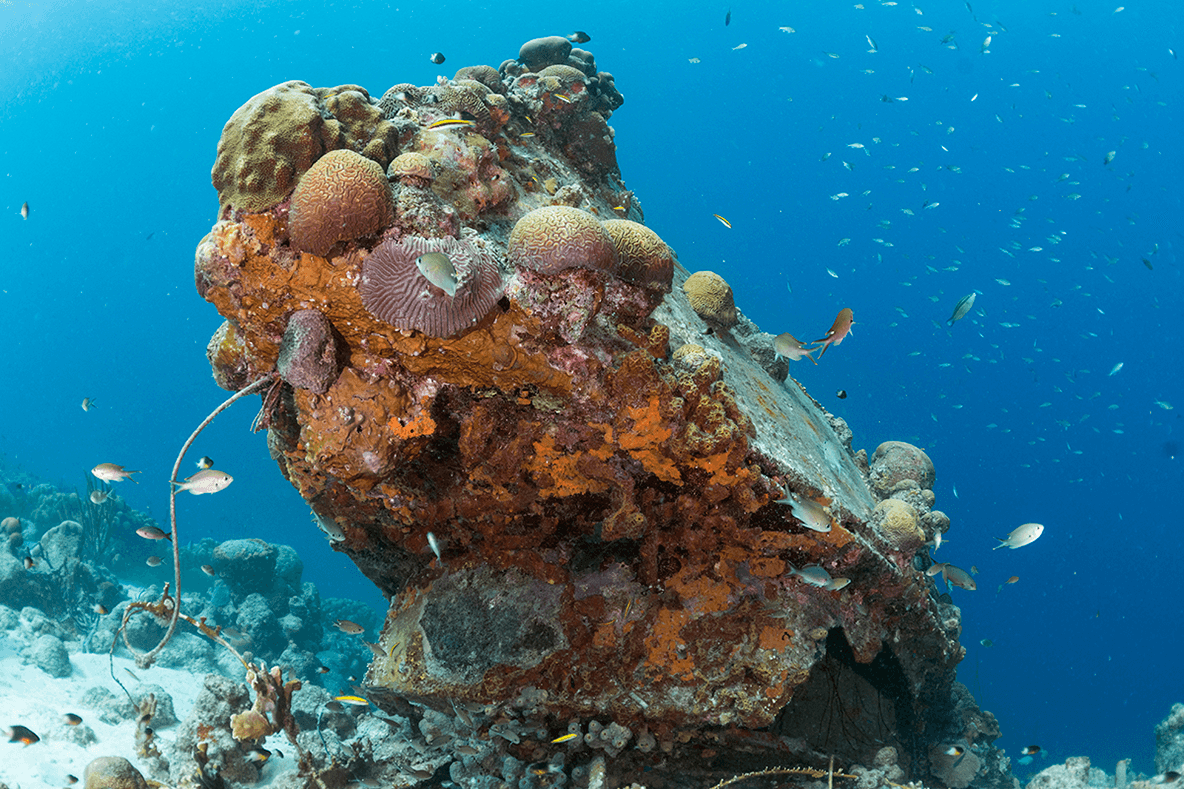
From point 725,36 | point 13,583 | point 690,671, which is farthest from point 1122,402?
point 13,583

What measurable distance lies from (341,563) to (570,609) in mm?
57936

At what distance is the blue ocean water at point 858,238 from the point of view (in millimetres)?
51375

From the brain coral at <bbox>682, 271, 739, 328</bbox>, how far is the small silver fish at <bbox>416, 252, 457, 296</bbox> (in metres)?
3.46

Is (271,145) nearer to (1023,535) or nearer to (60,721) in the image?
(1023,535)

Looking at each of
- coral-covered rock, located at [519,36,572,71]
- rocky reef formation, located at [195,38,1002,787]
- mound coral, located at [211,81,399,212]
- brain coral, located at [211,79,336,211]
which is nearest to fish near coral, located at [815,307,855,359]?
rocky reef formation, located at [195,38,1002,787]

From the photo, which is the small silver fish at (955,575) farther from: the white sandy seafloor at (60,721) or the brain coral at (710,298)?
the white sandy seafloor at (60,721)

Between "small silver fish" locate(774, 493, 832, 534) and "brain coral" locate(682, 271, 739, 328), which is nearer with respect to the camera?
"small silver fish" locate(774, 493, 832, 534)

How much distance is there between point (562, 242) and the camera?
9.95 ft

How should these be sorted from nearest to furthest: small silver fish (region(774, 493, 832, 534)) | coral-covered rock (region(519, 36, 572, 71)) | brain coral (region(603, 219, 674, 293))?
brain coral (region(603, 219, 674, 293)), small silver fish (region(774, 493, 832, 534)), coral-covered rock (region(519, 36, 572, 71))

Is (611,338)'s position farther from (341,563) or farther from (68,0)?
(68,0)

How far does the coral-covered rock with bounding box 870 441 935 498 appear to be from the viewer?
7129 millimetres

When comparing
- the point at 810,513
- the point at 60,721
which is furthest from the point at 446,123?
the point at 60,721

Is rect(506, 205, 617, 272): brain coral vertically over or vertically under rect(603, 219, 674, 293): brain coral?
under

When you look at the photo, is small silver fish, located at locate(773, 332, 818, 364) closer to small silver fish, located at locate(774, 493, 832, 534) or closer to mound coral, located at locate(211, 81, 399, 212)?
small silver fish, located at locate(774, 493, 832, 534)
